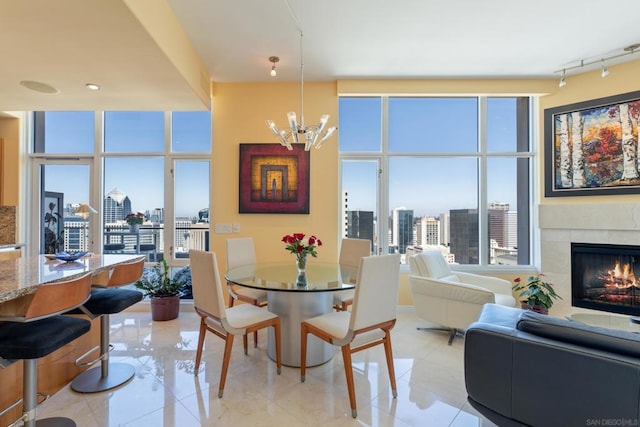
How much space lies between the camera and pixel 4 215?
12.9 ft

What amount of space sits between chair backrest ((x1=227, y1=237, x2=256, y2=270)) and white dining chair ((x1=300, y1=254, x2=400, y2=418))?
4.35 ft

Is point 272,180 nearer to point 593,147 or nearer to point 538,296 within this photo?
point 538,296

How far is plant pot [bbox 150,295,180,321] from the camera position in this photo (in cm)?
356

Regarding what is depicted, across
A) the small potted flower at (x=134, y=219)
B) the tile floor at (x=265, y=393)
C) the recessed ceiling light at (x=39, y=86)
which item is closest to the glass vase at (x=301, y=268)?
the tile floor at (x=265, y=393)

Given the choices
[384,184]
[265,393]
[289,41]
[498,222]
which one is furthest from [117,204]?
[498,222]

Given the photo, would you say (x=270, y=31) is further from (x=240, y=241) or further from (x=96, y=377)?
(x=96, y=377)

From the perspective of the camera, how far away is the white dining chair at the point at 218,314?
211 cm

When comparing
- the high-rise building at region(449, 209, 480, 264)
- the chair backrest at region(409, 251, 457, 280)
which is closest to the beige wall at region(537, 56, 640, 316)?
the high-rise building at region(449, 209, 480, 264)

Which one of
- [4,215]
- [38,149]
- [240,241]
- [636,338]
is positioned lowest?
[636,338]

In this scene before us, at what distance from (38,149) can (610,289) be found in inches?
300

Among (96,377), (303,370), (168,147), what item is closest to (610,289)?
(303,370)

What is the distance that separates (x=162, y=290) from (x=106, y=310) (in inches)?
62.8

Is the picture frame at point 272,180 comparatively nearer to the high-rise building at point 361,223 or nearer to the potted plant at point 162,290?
the high-rise building at point 361,223

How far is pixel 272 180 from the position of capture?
150 inches
